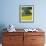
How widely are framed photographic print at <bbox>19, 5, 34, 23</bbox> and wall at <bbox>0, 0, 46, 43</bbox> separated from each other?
10 centimetres

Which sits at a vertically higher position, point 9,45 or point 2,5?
point 2,5

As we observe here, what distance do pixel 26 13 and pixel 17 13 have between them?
286 mm

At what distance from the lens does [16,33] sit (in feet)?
12.7

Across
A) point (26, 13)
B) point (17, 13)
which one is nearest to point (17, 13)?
point (17, 13)

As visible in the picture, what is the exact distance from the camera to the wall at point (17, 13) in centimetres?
430

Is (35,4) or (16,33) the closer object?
(16,33)

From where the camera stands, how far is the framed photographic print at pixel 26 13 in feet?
14.1

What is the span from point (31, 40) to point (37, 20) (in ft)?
2.53

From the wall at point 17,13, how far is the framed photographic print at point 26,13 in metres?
0.10

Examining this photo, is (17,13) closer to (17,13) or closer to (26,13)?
(17,13)

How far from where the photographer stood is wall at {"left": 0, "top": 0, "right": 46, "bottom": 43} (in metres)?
4.30

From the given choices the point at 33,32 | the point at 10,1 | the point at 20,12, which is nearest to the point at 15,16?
the point at 20,12

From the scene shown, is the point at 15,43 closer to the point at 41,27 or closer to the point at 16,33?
the point at 16,33

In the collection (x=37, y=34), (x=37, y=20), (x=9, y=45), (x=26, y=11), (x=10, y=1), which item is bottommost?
(x=9, y=45)
